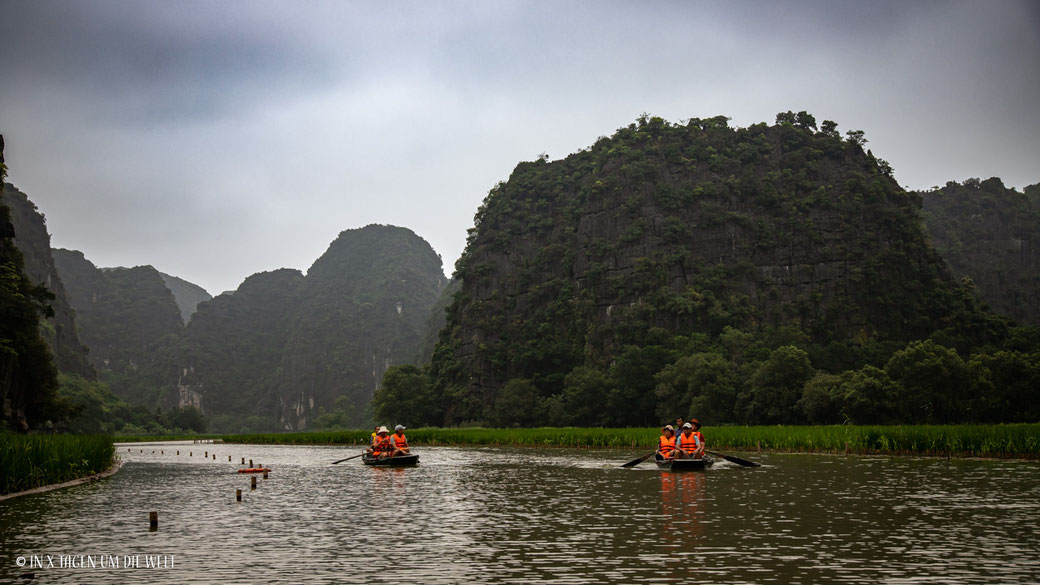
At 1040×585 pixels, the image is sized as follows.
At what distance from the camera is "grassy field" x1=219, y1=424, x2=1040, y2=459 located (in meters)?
31.9

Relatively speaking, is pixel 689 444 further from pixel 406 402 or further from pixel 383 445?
pixel 406 402

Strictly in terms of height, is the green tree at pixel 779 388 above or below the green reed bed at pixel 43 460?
above

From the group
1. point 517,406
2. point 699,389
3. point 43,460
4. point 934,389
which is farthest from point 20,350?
point 517,406

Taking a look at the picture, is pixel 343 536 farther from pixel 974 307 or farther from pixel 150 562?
pixel 974 307

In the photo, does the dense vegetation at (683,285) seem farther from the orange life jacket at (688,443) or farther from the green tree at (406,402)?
the orange life jacket at (688,443)

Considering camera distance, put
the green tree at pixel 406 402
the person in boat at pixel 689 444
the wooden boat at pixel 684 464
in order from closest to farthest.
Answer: the wooden boat at pixel 684 464, the person in boat at pixel 689 444, the green tree at pixel 406 402

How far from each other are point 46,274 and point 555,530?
19600 centimetres

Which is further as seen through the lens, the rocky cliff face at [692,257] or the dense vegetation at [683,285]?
the rocky cliff face at [692,257]

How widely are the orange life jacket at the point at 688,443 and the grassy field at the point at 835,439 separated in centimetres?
1147

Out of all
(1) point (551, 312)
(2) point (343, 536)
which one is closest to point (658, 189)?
(1) point (551, 312)

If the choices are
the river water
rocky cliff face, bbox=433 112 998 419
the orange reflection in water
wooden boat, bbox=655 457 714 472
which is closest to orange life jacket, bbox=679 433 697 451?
wooden boat, bbox=655 457 714 472

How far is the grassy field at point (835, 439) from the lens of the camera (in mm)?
31859

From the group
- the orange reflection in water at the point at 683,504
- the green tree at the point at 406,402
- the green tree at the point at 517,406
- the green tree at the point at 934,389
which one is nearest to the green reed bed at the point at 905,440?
the orange reflection in water at the point at 683,504

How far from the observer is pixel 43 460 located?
25094mm
